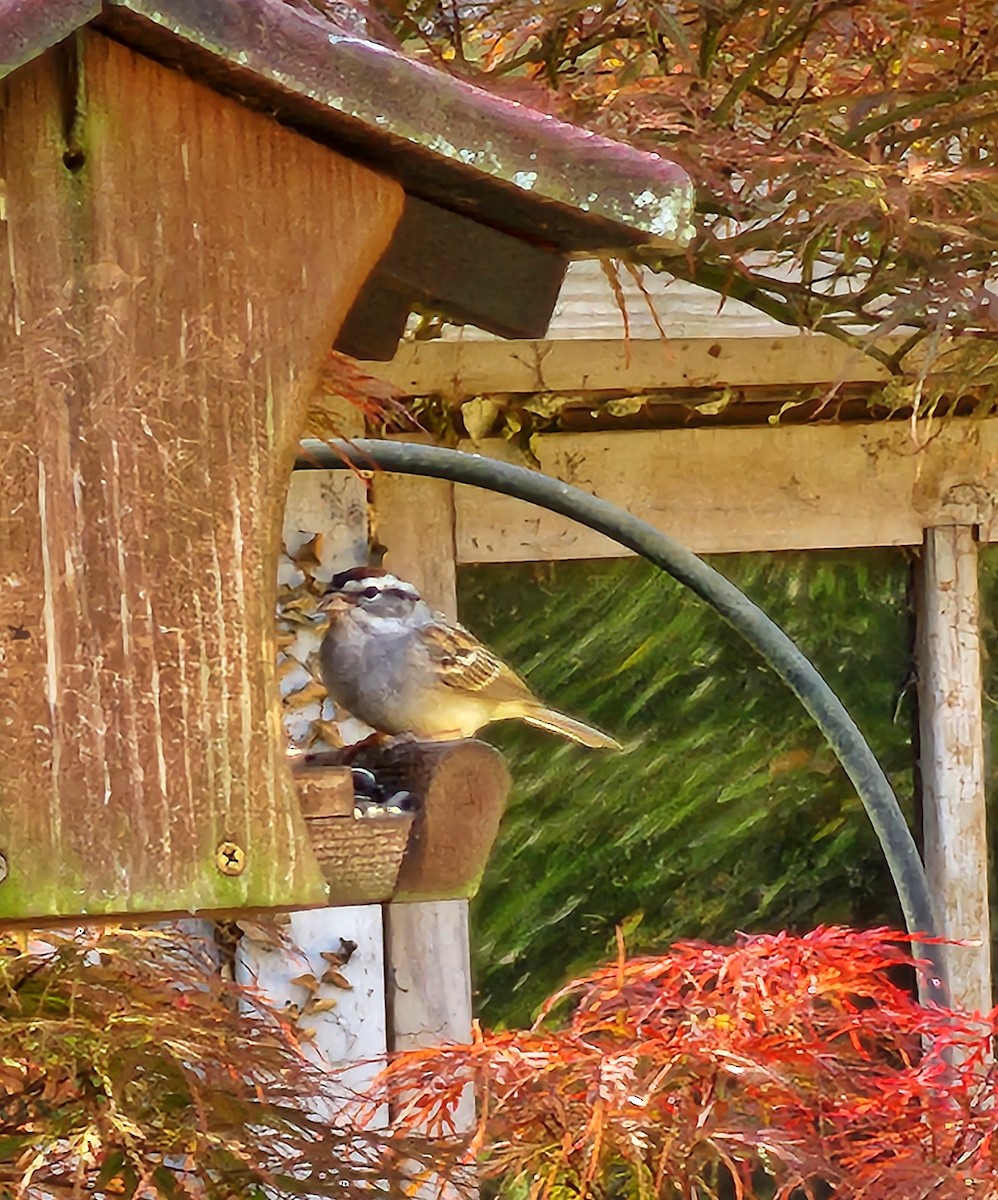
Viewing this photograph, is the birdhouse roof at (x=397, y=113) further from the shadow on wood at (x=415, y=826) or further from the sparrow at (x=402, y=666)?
the sparrow at (x=402, y=666)

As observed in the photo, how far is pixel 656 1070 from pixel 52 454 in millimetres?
722

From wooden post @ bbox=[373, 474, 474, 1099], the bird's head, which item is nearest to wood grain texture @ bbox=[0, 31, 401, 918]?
the bird's head

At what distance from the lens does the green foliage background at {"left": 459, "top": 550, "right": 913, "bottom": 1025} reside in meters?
2.71

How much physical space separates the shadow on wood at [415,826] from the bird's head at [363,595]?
1.94 ft

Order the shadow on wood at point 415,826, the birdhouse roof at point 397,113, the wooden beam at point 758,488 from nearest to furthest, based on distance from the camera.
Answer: the birdhouse roof at point 397,113 → the shadow on wood at point 415,826 → the wooden beam at point 758,488

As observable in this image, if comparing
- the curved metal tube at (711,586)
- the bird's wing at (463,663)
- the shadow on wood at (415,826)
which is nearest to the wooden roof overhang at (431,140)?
the shadow on wood at (415,826)

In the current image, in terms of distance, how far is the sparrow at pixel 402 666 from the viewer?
6.42 ft

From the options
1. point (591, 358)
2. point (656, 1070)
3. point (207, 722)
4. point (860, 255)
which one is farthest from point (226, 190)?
point (591, 358)

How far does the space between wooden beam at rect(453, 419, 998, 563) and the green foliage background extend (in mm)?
59

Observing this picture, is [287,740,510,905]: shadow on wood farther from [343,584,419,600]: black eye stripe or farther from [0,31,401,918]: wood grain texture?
[343,584,419,600]: black eye stripe

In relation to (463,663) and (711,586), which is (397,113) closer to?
(711,586)

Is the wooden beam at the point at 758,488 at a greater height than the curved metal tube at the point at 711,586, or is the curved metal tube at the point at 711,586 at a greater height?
the wooden beam at the point at 758,488

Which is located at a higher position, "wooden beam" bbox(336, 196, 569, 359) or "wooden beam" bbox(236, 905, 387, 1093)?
"wooden beam" bbox(336, 196, 569, 359)

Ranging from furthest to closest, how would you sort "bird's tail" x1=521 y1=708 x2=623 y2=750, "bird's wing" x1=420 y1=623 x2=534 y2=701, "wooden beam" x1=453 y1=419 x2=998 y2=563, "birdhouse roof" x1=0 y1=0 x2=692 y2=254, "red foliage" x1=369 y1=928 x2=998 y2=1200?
"wooden beam" x1=453 y1=419 x2=998 y2=563
"bird's tail" x1=521 y1=708 x2=623 y2=750
"bird's wing" x1=420 y1=623 x2=534 y2=701
"red foliage" x1=369 y1=928 x2=998 y2=1200
"birdhouse roof" x1=0 y1=0 x2=692 y2=254
